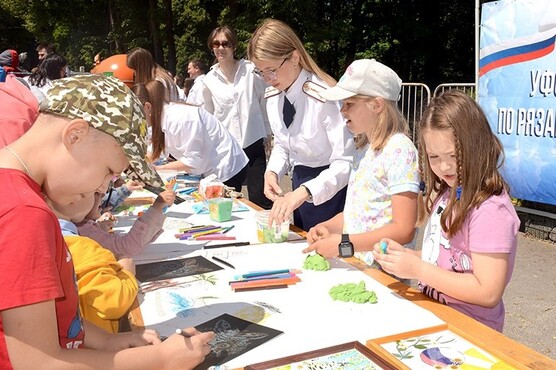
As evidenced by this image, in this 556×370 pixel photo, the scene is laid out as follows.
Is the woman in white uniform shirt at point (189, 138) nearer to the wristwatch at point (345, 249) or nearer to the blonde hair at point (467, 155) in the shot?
the wristwatch at point (345, 249)

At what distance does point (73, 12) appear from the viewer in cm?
2775

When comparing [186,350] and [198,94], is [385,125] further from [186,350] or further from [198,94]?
[198,94]

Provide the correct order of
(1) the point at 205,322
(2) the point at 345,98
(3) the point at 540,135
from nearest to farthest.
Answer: (1) the point at 205,322
(2) the point at 345,98
(3) the point at 540,135

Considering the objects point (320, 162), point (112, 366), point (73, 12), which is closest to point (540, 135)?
point (320, 162)

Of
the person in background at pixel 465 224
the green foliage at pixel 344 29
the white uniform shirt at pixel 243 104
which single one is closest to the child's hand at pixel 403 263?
the person in background at pixel 465 224

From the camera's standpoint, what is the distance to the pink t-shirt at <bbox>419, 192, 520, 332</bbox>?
1601 millimetres

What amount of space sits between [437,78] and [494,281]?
712 inches

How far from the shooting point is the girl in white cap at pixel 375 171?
205 cm

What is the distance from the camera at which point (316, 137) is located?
2.73m

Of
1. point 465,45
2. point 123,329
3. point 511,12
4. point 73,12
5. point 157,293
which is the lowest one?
point 123,329

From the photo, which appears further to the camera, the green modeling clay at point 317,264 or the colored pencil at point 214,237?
the colored pencil at point 214,237

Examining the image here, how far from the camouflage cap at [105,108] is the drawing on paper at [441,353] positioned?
77cm

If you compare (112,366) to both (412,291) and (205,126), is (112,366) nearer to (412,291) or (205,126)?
(412,291)

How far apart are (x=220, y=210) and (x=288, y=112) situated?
0.61m
